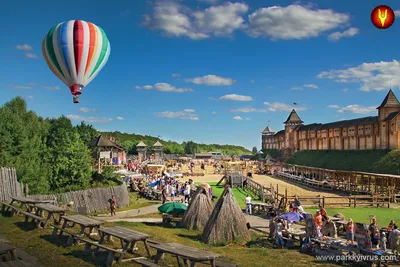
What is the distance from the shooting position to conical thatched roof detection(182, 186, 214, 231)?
17500mm

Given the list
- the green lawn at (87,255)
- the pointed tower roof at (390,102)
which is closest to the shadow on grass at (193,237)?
the green lawn at (87,255)

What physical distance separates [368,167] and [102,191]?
147 feet

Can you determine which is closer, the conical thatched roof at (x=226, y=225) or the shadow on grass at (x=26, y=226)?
the shadow on grass at (x=26, y=226)

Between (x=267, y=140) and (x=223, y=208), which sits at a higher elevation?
(x=267, y=140)

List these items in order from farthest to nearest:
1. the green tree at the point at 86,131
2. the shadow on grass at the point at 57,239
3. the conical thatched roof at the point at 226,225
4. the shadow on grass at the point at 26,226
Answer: the green tree at the point at 86,131 < the conical thatched roof at the point at 226,225 < the shadow on grass at the point at 26,226 < the shadow on grass at the point at 57,239

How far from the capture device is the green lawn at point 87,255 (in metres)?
10.1

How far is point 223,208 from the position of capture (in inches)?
592

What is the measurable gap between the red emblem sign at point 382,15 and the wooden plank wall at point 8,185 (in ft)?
54.1

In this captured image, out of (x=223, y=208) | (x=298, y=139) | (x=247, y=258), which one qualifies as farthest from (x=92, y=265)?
(x=298, y=139)

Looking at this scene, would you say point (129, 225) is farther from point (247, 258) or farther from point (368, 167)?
point (368, 167)

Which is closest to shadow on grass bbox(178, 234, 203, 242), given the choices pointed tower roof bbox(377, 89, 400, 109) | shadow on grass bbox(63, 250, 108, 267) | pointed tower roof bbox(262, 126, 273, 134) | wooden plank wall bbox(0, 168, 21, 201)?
shadow on grass bbox(63, 250, 108, 267)

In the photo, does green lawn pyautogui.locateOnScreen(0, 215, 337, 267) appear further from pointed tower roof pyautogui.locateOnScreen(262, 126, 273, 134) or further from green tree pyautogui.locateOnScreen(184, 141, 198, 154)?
green tree pyautogui.locateOnScreen(184, 141, 198, 154)

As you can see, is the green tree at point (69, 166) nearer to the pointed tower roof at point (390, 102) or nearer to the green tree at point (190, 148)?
the pointed tower roof at point (390, 102)

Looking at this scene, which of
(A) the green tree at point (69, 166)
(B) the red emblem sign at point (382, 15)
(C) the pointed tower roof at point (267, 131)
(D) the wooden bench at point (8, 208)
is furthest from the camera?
(C) the pointed tower roof at point (267, 131)
